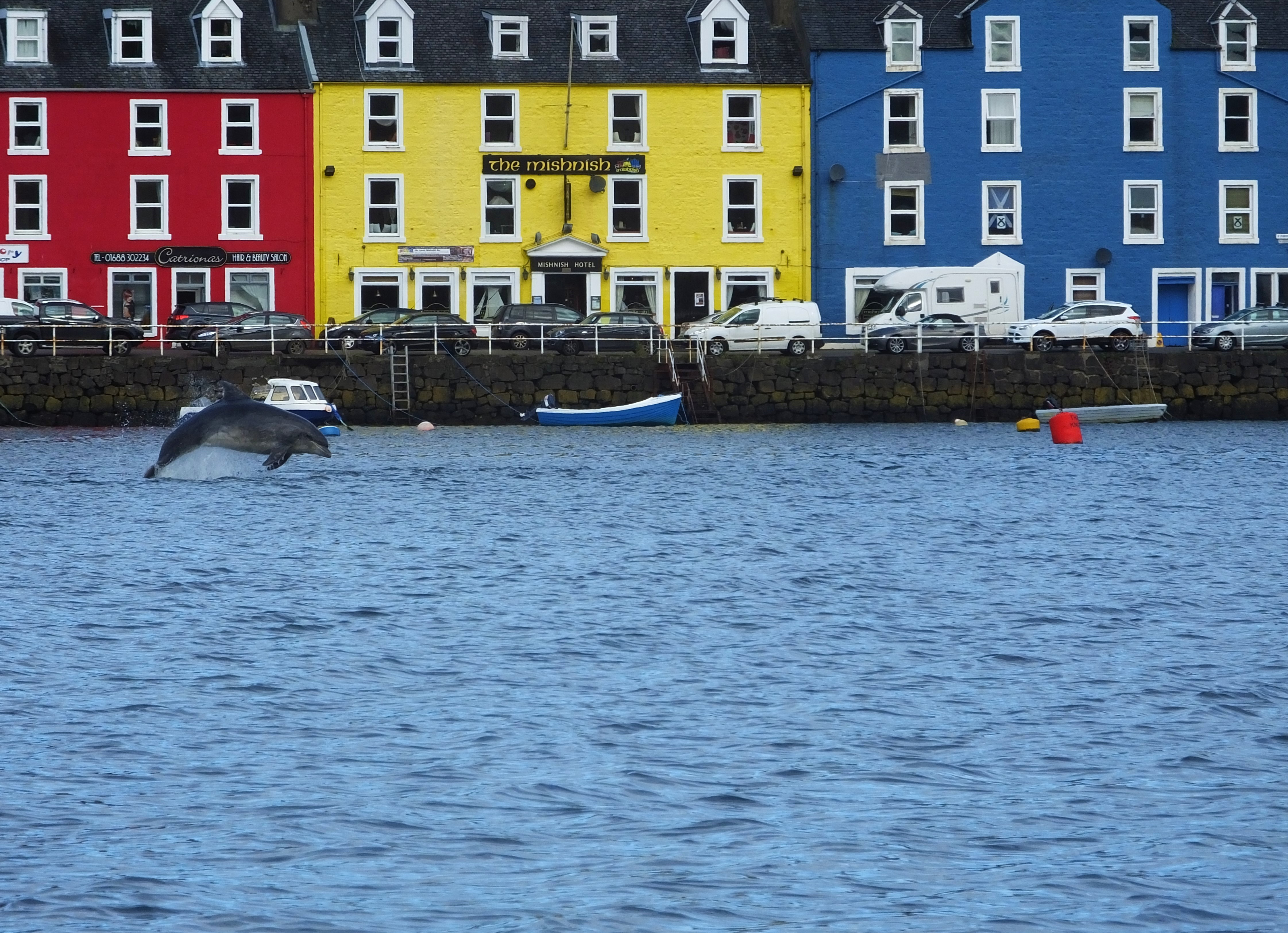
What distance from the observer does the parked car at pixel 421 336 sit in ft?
190

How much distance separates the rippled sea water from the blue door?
116 feet

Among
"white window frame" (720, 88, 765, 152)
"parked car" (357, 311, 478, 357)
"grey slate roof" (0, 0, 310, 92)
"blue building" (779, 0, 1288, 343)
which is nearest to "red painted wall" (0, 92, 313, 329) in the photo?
"grey slate roof" (0, 0, 310, 92)

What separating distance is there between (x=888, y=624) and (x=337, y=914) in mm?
11795

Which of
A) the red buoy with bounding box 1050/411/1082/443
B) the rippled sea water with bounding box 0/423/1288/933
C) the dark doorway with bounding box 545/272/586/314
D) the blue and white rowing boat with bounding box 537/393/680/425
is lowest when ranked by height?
the rippled sea water with bounding box 0/423/1288/933

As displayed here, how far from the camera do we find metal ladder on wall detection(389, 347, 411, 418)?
5725cm

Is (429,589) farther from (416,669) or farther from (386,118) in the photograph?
(386,118)

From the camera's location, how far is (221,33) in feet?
217

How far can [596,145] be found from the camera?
66562 mm

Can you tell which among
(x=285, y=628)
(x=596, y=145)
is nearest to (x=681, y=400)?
(x=596, y=145)

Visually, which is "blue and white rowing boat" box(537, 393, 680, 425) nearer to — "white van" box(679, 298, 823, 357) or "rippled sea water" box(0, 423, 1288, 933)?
"white van" box(679, 298, 823, 357)

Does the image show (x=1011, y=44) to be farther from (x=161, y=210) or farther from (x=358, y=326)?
(x=161, y=210)

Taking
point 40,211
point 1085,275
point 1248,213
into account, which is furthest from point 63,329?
point 1248,213

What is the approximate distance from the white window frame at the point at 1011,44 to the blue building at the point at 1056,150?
60mm

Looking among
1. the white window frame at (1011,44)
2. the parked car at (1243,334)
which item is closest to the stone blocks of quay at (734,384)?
the parked car at (1243,334)
